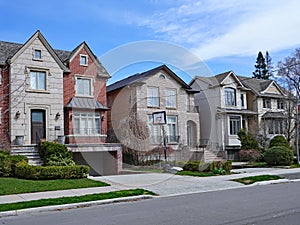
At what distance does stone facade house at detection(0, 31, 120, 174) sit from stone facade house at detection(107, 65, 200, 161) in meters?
2.57

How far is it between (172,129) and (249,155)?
23.5ft

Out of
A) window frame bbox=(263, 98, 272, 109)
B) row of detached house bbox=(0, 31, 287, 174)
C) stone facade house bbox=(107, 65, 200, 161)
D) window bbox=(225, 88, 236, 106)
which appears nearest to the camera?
row of detached house bbox=(0, 31, 287, 174)

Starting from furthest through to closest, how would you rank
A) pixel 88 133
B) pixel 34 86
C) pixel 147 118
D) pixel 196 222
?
1. pixel 147 118
2. pixel 88 133
3. pixel 34 86
4. pixel 196 222

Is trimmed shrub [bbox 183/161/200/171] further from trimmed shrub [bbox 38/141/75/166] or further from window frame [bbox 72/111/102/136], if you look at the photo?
window frame [bbox 72/111/102/136]

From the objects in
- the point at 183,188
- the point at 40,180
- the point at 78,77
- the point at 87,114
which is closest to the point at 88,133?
the point at 87,114

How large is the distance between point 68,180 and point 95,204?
516 cm

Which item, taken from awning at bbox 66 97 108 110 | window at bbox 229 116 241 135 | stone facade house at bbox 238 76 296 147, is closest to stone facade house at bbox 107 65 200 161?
awning at bbox 66 97 108 110

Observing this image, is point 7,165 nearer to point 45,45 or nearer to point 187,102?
point 45,45

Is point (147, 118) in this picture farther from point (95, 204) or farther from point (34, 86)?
point (95, 204)

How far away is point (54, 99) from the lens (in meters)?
25.7

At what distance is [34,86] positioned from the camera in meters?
25.1

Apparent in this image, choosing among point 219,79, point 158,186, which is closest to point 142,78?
point 219,79

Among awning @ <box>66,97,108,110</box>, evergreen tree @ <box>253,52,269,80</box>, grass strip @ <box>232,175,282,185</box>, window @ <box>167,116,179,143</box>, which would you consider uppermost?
evergreen tree @ <box>253,52,269,80</box>

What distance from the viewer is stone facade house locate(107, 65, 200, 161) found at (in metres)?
29.5
